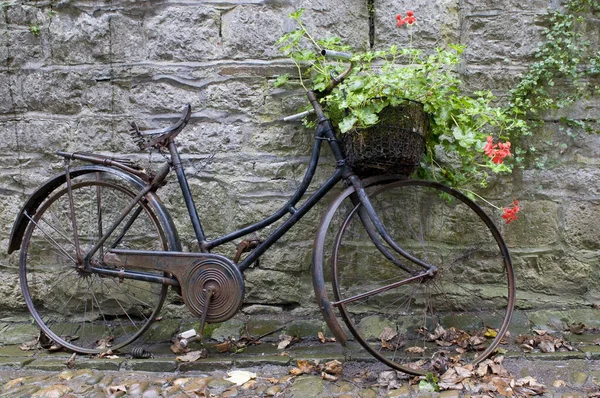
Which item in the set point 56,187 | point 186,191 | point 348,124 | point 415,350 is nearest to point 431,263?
point 415,350

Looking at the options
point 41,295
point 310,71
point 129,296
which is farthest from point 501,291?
point 41,295

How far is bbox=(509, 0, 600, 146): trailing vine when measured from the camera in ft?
10.9

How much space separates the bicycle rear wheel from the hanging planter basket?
4.23ft

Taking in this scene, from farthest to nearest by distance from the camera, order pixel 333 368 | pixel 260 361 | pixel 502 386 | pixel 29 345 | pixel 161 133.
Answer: pixel 29 345
pixel 161 133
pixel 260 361
pixel 333 368
pixel 502 386

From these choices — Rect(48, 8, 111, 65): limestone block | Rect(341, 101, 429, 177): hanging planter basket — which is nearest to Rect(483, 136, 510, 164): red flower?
Rect(341, 101, 429, 177): hanging planter basket

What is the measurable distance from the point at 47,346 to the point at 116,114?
1.42 metres

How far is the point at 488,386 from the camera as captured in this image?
268 centimetres

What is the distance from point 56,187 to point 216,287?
1.15 metres

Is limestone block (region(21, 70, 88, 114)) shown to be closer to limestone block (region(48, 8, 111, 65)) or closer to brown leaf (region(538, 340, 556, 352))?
limestone block (region(48, 8, 111, 65))

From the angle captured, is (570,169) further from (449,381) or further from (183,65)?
(183,65)

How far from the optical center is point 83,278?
135 inches

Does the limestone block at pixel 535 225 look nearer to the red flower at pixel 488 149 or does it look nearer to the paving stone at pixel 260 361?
the red flower at pixel 488 149

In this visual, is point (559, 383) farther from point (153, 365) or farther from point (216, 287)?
point (153, 365)

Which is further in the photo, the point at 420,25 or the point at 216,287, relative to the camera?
A: the point at 420,25
